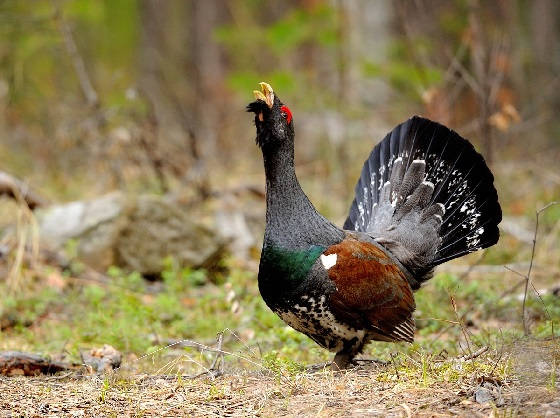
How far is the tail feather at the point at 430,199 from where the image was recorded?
507 centimetres

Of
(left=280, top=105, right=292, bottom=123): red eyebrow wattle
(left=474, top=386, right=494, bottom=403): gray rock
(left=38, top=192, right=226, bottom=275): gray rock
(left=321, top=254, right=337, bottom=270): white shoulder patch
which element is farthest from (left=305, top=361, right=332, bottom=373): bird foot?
(left=38, top=192, right=226, bottom=275): gray rock

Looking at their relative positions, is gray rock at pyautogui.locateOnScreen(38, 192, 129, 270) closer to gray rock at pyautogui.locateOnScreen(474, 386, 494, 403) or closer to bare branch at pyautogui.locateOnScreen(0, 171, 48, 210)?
bare branch at pyautogui.locateOnScreen(0, 171, 48, 210)

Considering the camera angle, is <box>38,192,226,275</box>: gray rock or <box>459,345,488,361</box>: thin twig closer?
<box>459,345,488,361</box>: thin twig

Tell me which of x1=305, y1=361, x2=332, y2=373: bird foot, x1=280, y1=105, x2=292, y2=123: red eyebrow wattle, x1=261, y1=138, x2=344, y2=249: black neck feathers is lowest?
x1=305, y1=361, x2=332, y2=373: bird foot

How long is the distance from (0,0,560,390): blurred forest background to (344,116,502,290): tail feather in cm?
56

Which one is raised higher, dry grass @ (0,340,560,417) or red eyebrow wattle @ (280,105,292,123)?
red eyebrow wattle @ (280,105,292,123)

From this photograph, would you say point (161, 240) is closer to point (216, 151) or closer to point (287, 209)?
point (287, 209)

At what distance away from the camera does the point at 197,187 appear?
9438mm

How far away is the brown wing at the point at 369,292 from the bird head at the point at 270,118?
787mm

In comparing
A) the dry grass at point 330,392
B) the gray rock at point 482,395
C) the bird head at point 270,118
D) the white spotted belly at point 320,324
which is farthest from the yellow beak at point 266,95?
the gray rock at point 482,395

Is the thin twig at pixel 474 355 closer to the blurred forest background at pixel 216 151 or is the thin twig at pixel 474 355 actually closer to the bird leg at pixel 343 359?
the blurred forest background at pixel 216 151

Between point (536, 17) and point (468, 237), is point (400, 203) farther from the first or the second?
point (536, 17)

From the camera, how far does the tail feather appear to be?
5070mm

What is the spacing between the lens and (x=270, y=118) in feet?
14.4
